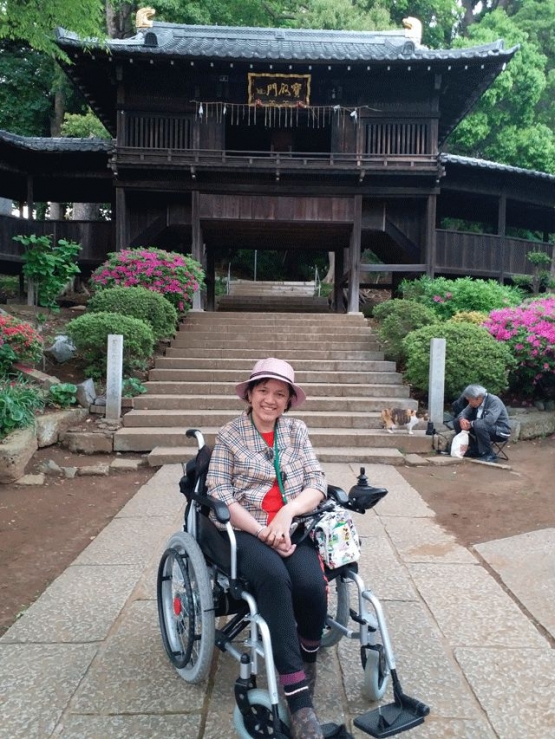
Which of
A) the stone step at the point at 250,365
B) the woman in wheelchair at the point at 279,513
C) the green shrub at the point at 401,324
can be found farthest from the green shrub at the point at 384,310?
the woman in wheelchair at the point at 279,513

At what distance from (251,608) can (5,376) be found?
20.5ft

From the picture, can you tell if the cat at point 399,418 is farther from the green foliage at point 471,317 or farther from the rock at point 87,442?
the rock at point 87,442

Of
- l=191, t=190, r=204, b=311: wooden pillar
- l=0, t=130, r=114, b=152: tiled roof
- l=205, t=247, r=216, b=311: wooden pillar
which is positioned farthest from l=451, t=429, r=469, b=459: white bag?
l=205, t=247, r=216, b=311: wooden pillar

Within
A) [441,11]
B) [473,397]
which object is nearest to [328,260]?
[441,11]

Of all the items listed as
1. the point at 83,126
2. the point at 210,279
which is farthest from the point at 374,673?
the point at 83,126

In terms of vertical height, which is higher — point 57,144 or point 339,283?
point 57,144

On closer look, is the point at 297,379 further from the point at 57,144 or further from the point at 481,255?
the point at 57,144

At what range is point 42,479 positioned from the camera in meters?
5.79

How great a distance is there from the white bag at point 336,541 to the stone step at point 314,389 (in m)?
6.16

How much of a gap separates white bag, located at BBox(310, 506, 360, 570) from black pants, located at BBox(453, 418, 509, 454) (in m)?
5.00

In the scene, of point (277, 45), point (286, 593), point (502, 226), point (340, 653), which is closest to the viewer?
point (286, 593)

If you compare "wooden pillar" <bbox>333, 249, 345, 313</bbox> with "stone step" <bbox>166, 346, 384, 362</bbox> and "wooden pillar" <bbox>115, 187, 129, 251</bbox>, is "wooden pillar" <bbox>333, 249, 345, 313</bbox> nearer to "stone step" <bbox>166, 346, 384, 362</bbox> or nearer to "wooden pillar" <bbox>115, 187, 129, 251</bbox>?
"wooden pillar" <bbox>115, 187, 129, 251</bbox>

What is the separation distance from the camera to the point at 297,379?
881 centimetres

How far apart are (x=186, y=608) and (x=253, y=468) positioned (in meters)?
0.66
